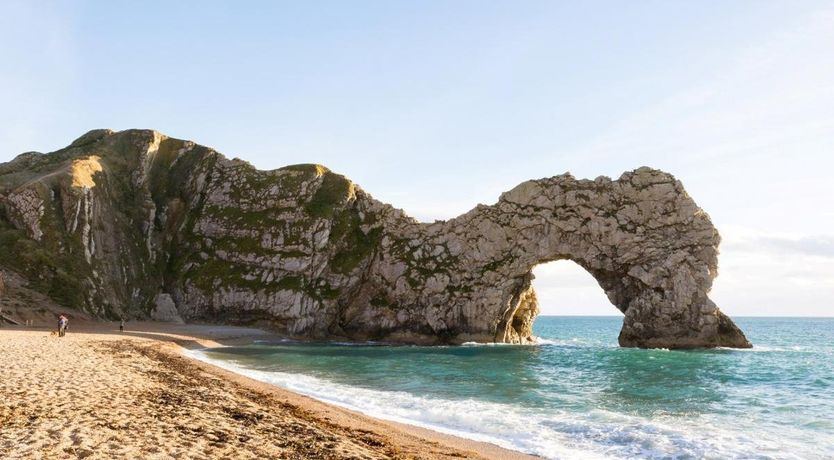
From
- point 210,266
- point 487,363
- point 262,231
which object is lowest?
point 487,363

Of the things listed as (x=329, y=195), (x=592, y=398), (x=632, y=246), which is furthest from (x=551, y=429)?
(x=329, y=195)

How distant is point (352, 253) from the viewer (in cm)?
7312

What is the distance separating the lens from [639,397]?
2666cm

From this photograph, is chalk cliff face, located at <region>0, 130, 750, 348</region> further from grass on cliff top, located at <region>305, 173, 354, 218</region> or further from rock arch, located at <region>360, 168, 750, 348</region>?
grass on cliff top, located at <region>305, 173, 354, 218</region>

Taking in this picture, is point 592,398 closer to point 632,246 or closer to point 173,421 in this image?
point 173,421

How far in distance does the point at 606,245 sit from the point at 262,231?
148ft

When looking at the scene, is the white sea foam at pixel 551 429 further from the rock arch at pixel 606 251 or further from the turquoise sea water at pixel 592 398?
the rock arch at pixel 606 251

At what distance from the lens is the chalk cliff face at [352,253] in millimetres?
63969

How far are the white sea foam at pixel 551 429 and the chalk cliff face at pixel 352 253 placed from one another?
145ft

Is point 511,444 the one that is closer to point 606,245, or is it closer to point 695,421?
point 695,421

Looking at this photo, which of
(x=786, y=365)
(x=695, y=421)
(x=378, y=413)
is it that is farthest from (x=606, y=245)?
(x=378, y=413)

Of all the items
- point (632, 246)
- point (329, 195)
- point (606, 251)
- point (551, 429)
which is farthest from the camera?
point (329, 195)

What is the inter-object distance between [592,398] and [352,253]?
5026cm

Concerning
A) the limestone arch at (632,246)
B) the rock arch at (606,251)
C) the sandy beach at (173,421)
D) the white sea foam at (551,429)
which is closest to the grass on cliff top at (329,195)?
the rock arch at (606,251)
